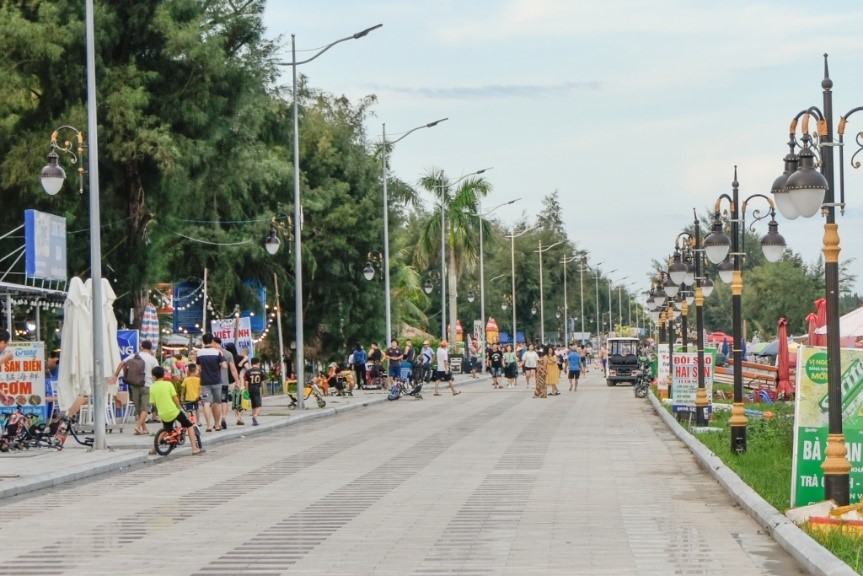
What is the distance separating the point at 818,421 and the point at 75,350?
56.9 feet

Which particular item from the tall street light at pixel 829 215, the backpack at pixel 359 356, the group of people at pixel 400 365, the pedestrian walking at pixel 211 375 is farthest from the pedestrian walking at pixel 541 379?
the tall street light at pixel 829 215

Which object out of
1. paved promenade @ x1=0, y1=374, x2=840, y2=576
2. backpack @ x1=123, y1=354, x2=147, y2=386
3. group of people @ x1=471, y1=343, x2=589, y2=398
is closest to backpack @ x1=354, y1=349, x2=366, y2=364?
group of people @ x1=471, y1=343, x2=589, y2=398

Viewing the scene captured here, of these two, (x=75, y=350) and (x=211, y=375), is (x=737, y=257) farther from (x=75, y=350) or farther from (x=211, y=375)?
(x=75, y=350)

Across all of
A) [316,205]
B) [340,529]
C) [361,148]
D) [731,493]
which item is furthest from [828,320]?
[361,148]

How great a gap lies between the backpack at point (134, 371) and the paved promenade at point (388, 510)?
71.5 inches

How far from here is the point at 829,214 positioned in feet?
47.3

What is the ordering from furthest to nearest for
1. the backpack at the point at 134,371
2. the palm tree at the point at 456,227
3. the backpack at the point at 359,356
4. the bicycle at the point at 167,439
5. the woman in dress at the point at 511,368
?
the palm tree at the point at 456,227
the woman in dress at the point at 511,368
the backpack at the point at 359,356
the backpack at the point at 134,371
the bicycle at the point at 167,439

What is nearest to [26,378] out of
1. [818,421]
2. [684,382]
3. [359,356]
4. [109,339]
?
A: [109,339]

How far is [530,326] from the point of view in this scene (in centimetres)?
13012

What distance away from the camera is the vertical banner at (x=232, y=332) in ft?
141

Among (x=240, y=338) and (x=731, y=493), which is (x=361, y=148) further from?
(x=731, y=493)

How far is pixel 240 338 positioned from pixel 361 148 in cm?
2697

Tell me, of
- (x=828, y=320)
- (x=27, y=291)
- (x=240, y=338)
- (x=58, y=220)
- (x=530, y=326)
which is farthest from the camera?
(x=530, y=326)

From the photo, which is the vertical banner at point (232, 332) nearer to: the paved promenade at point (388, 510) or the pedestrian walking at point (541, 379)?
the pedestrian walking at point (541, 379)
